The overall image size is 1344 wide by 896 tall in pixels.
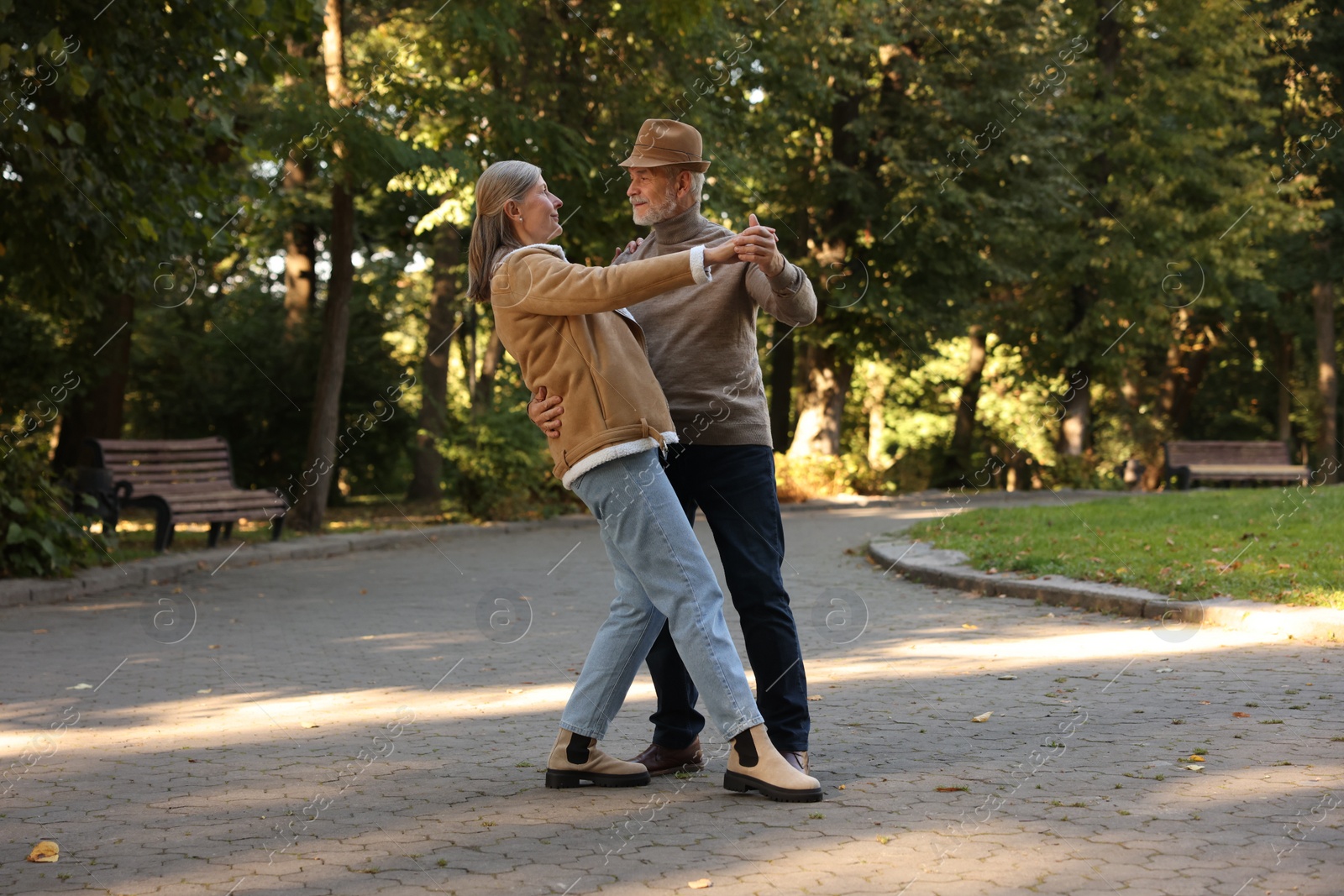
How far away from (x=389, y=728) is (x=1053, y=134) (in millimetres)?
22008

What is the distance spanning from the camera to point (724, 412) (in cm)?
479

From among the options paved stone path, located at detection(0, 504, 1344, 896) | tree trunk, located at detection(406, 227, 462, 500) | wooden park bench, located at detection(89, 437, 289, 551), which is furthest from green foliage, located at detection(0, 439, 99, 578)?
tree trunk, located at detection(406, 227, 462, 500)

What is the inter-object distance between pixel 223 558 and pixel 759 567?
9899mm

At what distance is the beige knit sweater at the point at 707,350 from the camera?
4.76m

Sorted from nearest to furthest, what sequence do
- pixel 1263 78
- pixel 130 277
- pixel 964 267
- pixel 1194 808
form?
1. pixel 1194 808
2. pixel 130 277
3. pixel 964 267
4. pixel 1263 78

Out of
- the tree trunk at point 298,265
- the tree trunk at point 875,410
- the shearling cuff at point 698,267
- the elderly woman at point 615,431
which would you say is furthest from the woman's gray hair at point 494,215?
the tree trunk at point 875,410

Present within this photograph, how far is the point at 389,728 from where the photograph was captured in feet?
19.7

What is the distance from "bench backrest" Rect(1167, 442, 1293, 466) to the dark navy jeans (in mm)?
24295

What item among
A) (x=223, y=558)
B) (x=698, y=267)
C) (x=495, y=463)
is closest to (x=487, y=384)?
(x=495, y=463)

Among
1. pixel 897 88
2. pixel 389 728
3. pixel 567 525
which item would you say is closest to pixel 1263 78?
pixel 897 88

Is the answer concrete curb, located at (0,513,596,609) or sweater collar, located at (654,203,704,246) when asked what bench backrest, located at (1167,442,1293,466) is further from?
sweater collar, located at (654,203,704,246)

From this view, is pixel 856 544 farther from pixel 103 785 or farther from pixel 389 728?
pixel 103 785

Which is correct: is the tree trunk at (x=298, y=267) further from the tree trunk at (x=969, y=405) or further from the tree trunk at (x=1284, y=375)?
the tree trunk at (x=1284, y=375)

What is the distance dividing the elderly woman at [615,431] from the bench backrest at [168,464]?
10.7m
